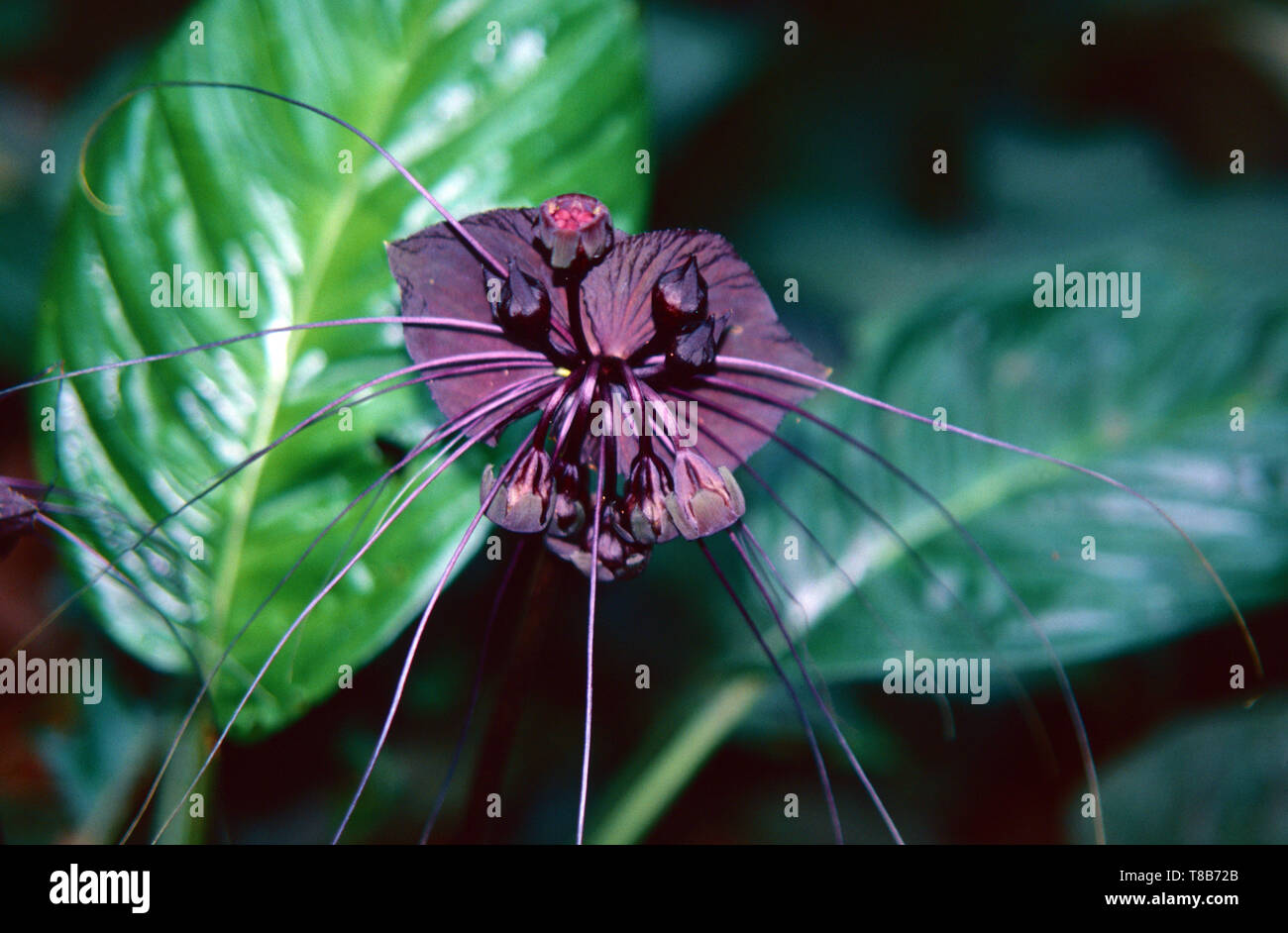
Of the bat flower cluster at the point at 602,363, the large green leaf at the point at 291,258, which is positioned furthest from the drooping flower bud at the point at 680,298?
the large green leaf at the point at 291,258

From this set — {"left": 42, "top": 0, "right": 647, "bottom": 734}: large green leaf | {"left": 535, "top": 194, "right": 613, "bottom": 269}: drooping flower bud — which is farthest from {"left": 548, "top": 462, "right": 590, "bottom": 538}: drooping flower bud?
{"left": 42, "top": 0, "right": 647, "bottom": 734}: large green leaf

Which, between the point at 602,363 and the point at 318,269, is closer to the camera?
the point at 602,363

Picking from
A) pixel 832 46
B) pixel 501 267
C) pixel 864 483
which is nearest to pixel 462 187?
pixel 501 267
